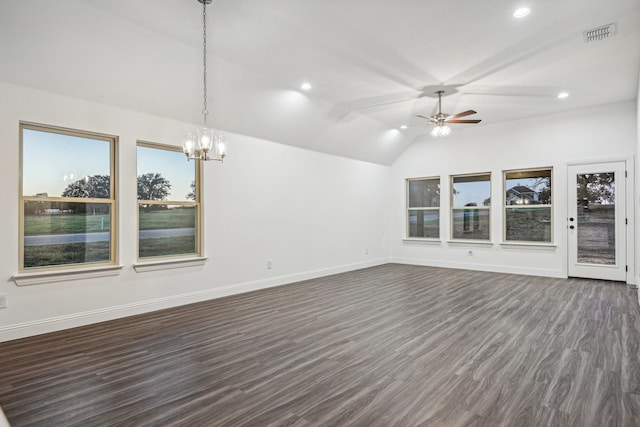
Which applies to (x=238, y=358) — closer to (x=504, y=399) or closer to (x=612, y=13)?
(x=504, y=399)

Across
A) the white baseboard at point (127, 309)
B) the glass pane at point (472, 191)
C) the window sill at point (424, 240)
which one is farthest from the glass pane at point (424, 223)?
the white baseboard at point (127, 309)

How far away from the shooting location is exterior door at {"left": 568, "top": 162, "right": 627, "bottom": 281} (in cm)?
623

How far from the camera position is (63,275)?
391 cm

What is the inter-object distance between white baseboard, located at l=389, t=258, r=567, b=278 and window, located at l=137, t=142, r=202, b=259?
5390 millimetres

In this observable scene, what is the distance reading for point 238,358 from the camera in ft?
9.99

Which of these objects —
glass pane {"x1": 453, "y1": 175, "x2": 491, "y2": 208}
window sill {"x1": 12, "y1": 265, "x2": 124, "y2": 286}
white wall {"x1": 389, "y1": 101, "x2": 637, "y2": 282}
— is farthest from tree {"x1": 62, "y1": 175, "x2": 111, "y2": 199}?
glass pane {"x1": 453, "y1": 175, "x2": 491, "y2": 208}

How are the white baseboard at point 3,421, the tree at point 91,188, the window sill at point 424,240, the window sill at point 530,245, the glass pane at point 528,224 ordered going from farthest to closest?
the window sill at point 424,240 → the glass pane at point 528,224 → the window sill at point 530,245 → the tree at point 91,188 → the white baseboard at point 3,421

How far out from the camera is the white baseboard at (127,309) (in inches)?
143

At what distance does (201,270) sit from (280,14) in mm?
3520

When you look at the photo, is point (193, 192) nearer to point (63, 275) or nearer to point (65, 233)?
point (65, 233)

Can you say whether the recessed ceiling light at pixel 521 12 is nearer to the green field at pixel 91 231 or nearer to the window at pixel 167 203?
the window at pixel 167 203

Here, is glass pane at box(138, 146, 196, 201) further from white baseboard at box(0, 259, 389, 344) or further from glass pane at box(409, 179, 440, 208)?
glass pane at box(409, 179, 440, 208)

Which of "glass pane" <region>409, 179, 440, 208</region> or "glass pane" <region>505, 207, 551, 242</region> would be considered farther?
"glass pane" <region>409, 179, 440, 208</region>

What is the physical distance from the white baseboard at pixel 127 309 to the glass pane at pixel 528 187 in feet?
15.3
